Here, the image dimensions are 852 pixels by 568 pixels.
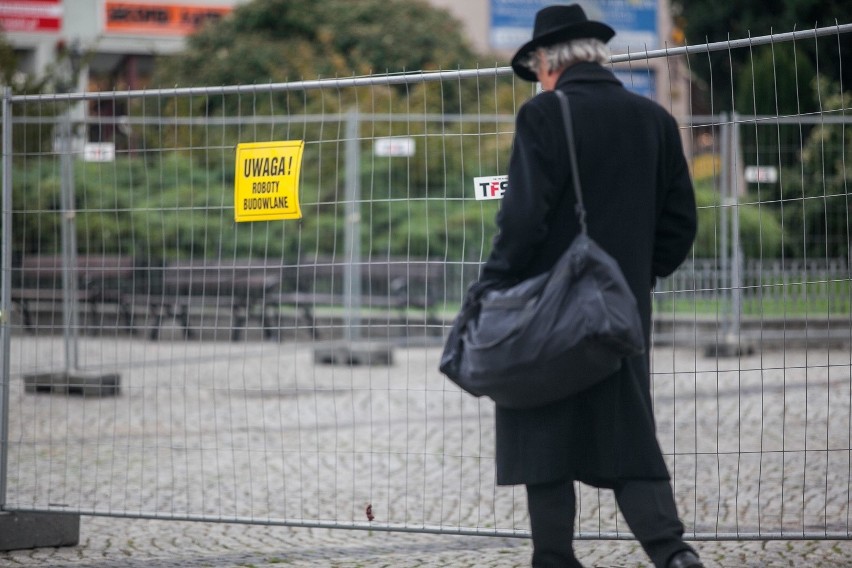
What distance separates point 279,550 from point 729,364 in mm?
7736

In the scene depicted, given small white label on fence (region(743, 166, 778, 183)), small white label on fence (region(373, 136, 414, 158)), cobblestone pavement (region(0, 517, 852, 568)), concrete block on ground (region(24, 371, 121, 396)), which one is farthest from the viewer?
small white label on fence (region(743, 166, 778, 183))

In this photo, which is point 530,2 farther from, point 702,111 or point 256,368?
point 256,368

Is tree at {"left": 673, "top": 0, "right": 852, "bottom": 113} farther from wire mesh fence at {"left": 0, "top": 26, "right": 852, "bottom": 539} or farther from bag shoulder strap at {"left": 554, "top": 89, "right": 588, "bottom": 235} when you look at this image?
bag shoulder strap at {"left": 554, "top": 89, "right": 588, "bottom": 235}

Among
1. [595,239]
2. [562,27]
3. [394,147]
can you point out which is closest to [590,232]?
[595,239]

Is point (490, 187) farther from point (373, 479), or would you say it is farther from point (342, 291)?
point (342, 291)

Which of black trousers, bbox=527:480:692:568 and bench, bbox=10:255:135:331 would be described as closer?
black trousers, bbox=527:480:692:568

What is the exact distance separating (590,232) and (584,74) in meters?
0.44

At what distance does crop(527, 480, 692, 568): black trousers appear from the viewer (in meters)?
3.40

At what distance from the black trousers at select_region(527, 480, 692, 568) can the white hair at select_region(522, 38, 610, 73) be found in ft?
3.80

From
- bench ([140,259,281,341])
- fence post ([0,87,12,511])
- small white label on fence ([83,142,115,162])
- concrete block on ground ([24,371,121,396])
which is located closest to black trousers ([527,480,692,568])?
fence post ([0,87,12,511])

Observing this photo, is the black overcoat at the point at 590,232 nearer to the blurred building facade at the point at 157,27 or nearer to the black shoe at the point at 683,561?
the black shoe at the point at 683,561

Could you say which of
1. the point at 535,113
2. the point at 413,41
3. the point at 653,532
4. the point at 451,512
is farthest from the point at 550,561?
the point at 413,41

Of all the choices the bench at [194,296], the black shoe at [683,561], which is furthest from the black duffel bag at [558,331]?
the bench at [194,296]

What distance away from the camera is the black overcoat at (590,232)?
339 cm
